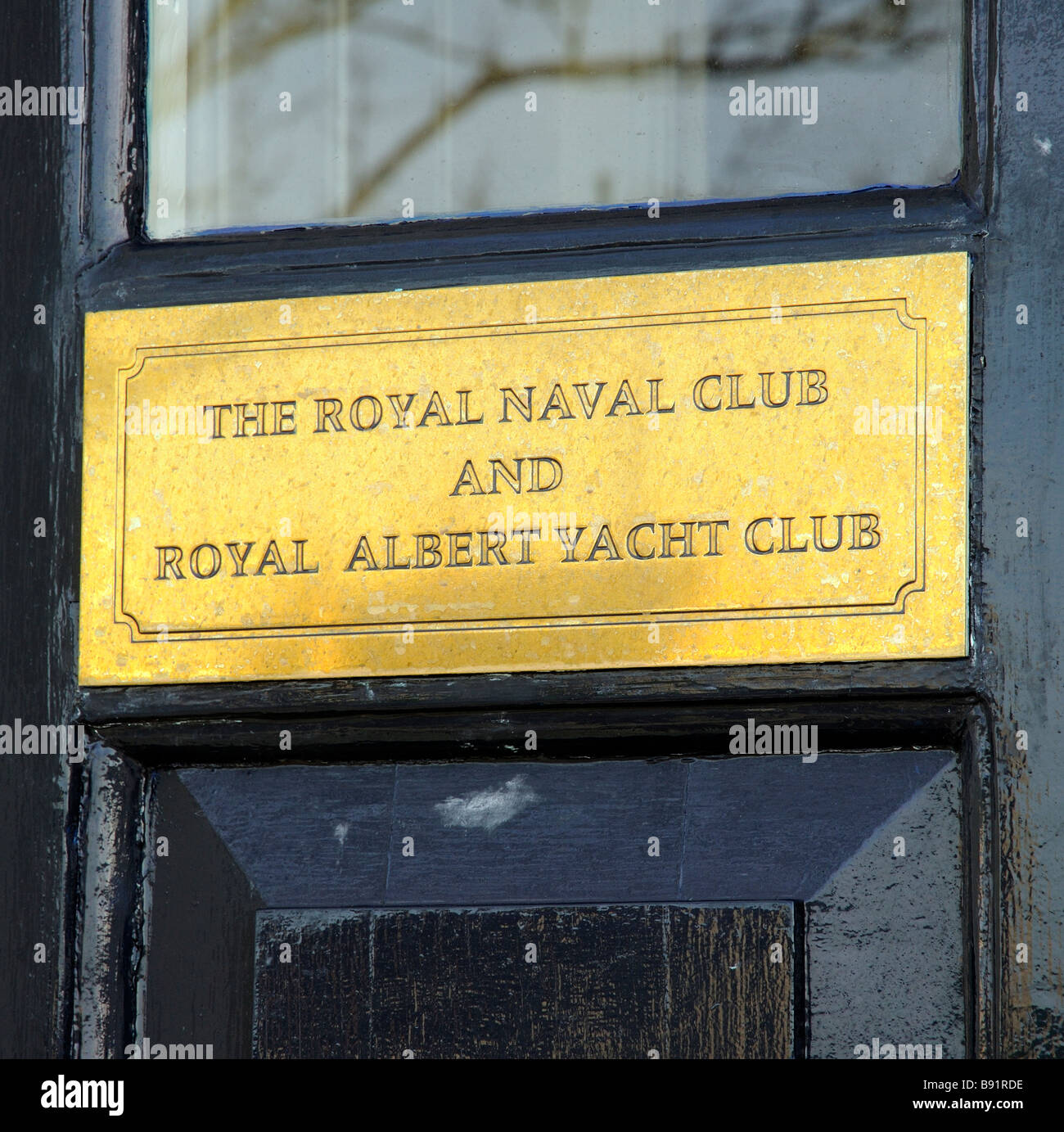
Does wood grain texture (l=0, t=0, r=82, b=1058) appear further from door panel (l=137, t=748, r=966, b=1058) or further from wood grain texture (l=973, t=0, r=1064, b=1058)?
wood grain texture (l=973, t=0, r=1064, b=1058)

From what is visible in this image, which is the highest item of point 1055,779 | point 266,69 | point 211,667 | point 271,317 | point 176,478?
point 266,69

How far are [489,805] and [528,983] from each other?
6.0 inches

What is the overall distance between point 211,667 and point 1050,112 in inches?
33.4

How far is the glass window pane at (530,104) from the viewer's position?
1500mm

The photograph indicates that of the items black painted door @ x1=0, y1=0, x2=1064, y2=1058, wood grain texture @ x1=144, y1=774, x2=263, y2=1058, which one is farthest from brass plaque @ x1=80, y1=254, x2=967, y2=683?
wood grain texture @ x1=144, y1=774, x2=263, y2=1058

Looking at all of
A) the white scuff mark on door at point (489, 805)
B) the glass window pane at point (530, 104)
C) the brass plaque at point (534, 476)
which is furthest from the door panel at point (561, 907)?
the glass window pane at point (530, 104)

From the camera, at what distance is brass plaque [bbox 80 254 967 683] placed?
1405mm

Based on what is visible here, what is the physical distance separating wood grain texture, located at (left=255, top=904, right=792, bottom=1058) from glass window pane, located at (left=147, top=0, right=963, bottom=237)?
0.62m

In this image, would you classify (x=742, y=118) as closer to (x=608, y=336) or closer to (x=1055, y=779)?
(x=608, y=336)

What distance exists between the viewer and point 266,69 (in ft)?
5.35

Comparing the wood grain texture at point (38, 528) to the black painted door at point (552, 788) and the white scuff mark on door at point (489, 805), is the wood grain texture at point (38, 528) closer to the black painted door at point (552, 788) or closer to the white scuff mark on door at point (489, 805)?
the black painted door at point (552, 788)

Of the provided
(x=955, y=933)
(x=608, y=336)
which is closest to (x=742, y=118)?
(x=608, y=336)
